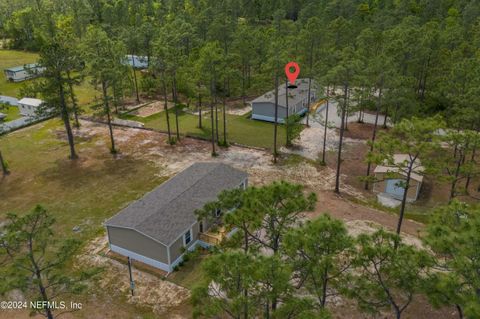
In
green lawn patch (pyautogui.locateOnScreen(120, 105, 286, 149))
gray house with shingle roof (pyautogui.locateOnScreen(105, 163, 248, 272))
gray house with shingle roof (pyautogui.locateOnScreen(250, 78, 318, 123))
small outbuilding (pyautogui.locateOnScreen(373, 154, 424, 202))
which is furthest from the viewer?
gray house with shingle roof (pyautogui.locateOnScreen(250, 78, 318, 123))

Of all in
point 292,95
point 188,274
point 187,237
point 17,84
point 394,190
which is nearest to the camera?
point 188,274

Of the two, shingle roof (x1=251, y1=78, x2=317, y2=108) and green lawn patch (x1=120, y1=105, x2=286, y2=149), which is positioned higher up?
shingle roof (x1=251, y1=78, x2=317, y2=108)

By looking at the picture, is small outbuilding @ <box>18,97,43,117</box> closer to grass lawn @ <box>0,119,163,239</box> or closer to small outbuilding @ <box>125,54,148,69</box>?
grass lawn @ <box>0,119,163,239</box>

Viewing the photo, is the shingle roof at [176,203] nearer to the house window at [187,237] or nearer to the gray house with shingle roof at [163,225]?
the gray house with shingle roof at [163,225]

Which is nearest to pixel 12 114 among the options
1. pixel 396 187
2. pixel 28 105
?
pixel 28 105

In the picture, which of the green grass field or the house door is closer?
the house door

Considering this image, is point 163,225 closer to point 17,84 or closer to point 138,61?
point 138,61

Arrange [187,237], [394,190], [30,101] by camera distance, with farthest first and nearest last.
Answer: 1. [30,101]
2. [394,190]
3. [187,237]

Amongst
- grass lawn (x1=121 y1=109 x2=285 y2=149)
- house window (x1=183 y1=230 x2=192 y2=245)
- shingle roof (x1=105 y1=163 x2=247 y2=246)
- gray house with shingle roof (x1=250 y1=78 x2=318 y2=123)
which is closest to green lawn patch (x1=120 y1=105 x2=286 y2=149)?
grass lawn (x1=121 y1=109 x2=285 y2=149)
